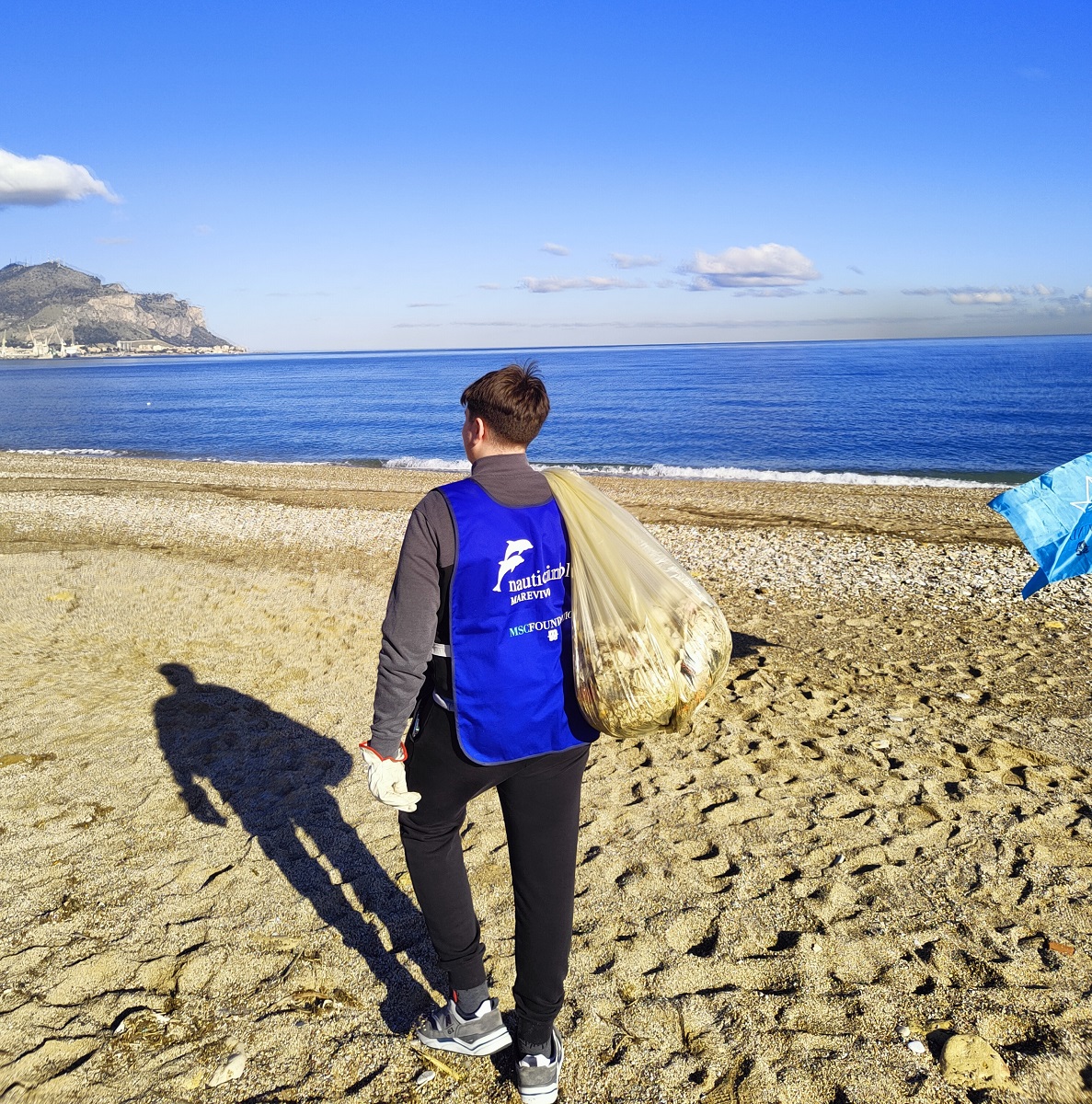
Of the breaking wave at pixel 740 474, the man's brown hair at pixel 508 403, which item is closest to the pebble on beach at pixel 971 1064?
the man's brown hair at pixel 508 403

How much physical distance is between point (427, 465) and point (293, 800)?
810 inches

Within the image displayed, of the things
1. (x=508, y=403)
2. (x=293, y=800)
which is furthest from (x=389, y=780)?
(x=293, y=800)

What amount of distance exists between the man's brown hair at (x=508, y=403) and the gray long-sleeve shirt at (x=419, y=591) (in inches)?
2.8

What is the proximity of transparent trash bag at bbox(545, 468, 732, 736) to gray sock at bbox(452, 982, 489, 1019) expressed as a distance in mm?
960

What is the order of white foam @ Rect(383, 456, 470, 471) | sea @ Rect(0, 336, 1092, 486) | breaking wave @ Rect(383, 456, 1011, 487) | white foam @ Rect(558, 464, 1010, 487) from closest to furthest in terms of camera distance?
white foam @ Rect(558, 464, 1010, 487) < breaking wave @ Rect(383, 456, 1011, 487) < white foam @ Rect(383, 456, 470, 471) < sea @ Rect(0, 336, 1092, 486)

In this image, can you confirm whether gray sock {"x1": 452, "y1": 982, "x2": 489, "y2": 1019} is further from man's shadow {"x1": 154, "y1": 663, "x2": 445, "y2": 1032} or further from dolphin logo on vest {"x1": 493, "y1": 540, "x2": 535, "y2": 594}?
dolphin logo on vest {"x1": 493, "y1": 540, "x2": 535, "y2": 594}

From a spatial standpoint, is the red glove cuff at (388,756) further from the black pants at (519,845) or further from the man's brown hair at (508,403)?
the man's brown hair at (508,403)

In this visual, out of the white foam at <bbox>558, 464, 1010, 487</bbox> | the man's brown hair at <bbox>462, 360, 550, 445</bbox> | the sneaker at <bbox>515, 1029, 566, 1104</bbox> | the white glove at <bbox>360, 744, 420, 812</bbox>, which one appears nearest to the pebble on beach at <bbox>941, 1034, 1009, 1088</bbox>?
the sneaker at <bbox>515, 1029, 566, 1104</bbox>

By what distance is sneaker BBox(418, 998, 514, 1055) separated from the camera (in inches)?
93.9

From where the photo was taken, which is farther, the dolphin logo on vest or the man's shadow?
the man's shadow

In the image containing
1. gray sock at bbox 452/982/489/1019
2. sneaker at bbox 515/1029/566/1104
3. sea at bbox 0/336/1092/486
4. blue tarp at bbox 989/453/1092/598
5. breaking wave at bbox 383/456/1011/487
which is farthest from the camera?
sea at bbox 0/336/1092/486

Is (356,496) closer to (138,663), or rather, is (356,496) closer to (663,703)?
(138,663)

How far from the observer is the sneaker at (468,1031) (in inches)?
93.9

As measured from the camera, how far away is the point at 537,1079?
88.5 inches
